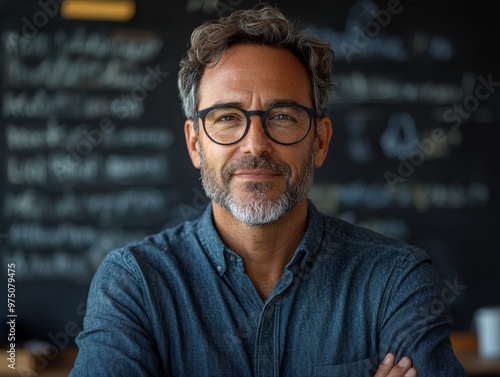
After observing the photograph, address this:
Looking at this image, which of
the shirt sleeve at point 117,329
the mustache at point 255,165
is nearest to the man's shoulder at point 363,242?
the mustache at point 255,165

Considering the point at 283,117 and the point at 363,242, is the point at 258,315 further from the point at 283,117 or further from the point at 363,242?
the point at 283,117

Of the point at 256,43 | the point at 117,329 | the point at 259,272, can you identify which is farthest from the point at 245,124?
the point at 117,329

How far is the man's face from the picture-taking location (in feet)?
4.98

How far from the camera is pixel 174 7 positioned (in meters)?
2.79

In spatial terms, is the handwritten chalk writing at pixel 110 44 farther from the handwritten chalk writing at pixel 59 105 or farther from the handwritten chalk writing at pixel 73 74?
the handwritten chalk writing at pixel 59 105

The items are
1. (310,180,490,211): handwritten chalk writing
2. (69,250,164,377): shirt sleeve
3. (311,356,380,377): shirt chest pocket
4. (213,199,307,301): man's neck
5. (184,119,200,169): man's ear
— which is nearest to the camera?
(69,250,164,377): shirt sleeve

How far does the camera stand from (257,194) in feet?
5.01

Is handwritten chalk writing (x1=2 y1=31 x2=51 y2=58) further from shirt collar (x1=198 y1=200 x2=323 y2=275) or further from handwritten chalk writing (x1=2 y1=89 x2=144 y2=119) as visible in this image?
shirt collar (x1=198 y1=200 x2=323 y2=275)

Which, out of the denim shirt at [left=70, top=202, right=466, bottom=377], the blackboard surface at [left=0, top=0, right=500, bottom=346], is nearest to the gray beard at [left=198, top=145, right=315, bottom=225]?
the denim shirt at [left=70, top=202, right=466, bottom=377]

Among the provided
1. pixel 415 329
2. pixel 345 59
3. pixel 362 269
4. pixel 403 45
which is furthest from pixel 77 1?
pixel 415 329

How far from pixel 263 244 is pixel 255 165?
0.22m

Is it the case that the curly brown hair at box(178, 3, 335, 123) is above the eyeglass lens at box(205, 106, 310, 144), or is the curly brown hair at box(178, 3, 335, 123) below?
above

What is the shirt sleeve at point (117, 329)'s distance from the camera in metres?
1.38

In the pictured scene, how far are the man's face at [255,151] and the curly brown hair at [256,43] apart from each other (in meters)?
0.02
